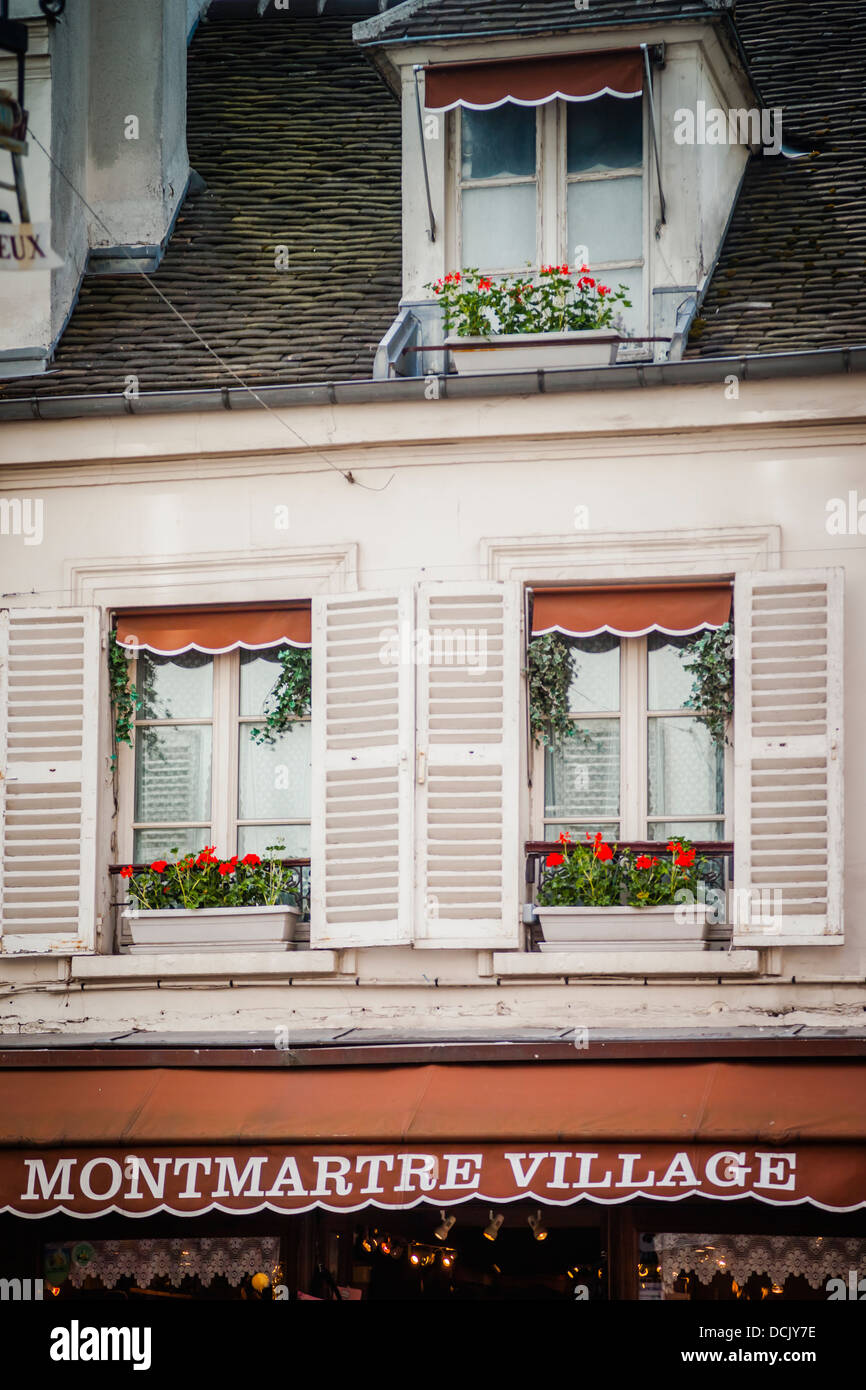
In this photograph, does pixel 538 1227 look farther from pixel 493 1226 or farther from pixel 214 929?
pixel 214 929

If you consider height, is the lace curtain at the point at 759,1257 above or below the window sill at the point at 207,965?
below

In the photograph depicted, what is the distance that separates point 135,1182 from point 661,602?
3716 millimetres

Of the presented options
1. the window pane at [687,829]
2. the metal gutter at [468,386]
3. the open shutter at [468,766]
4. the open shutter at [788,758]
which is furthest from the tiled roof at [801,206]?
the window pane at [687,829]

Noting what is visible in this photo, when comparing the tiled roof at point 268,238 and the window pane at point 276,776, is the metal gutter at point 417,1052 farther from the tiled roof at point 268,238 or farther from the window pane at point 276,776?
the tiled roof at point 268,238

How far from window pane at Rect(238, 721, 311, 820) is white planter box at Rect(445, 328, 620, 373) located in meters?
2.07

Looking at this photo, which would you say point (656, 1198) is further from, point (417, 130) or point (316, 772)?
point (417, 130)

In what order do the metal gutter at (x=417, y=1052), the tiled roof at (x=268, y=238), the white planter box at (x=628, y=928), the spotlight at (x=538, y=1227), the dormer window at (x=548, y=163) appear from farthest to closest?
the tiled roof at (x=268, y=238) → the dormer window at (x=548, y=163) → the spotlight at (x=538, y=1227) → the white planter box at (x=628, y=928) → the metal gutter at (x=417, y=1052)

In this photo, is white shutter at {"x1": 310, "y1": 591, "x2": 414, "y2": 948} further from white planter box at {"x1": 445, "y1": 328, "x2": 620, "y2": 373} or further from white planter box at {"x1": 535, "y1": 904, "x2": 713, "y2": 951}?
white planter box at {"x1": 445, "y1": 328, "x2": 620, "y2": 373}

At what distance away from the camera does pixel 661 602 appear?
1064 centimetres

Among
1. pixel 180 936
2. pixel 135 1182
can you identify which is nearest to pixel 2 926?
pixel 180 936

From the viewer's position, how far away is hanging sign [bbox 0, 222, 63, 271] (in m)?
11.7

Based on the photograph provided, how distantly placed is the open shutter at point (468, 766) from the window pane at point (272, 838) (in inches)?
27.6

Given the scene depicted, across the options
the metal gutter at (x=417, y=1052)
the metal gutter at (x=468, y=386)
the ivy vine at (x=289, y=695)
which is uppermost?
the metal gutter at (x=468, y=386)

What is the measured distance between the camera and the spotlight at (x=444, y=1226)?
1044 cm
